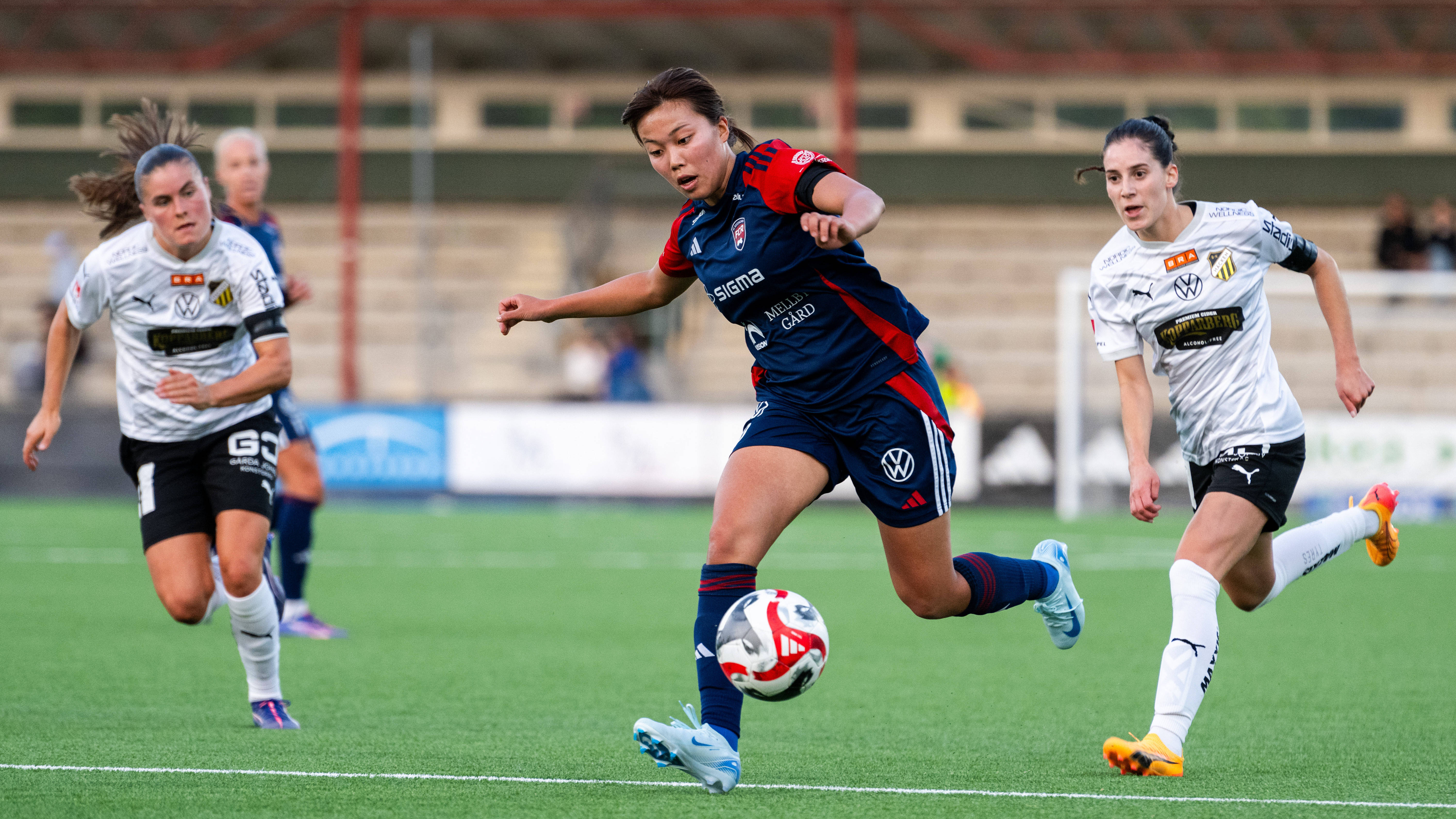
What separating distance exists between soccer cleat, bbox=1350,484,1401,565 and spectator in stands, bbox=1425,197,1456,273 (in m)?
16.6

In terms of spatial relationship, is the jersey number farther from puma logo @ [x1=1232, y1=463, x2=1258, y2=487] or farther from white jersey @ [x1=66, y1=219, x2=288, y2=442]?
puma logo @ [x1=1232, y1=463, x2=1258, y2=487]

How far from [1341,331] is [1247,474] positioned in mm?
610

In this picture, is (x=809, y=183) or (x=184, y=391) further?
(x=184, y=391)

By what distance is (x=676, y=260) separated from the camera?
16.5ft

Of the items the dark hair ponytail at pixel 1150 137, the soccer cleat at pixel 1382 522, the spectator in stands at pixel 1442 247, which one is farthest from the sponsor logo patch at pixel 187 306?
the spectator in stands at pixel 1442 247

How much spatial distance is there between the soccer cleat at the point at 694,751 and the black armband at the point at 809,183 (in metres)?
1.39

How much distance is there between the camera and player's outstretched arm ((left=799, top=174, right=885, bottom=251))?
160 inches

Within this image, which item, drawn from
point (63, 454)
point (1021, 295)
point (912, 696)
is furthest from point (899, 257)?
point (912, 696)

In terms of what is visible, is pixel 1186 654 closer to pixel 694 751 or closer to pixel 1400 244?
pixel 694 751

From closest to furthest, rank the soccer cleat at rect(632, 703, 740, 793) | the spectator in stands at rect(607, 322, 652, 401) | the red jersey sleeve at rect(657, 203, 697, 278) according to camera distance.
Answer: the soccer cleat at rect(632, 703, 740, 793), the red jersey sleeve at rect(657, 203, 697, 278), the spectator in stands at rect(607, 322, 652, 401)

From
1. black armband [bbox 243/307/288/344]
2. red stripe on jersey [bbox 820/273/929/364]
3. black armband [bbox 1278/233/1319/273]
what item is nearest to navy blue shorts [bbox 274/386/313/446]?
black armband [bbox 243/307/288/344]

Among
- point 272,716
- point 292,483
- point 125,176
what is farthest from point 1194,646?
point 292,483

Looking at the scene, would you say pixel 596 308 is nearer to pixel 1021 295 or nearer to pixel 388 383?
pixel 388 383

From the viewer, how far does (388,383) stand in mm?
21281
